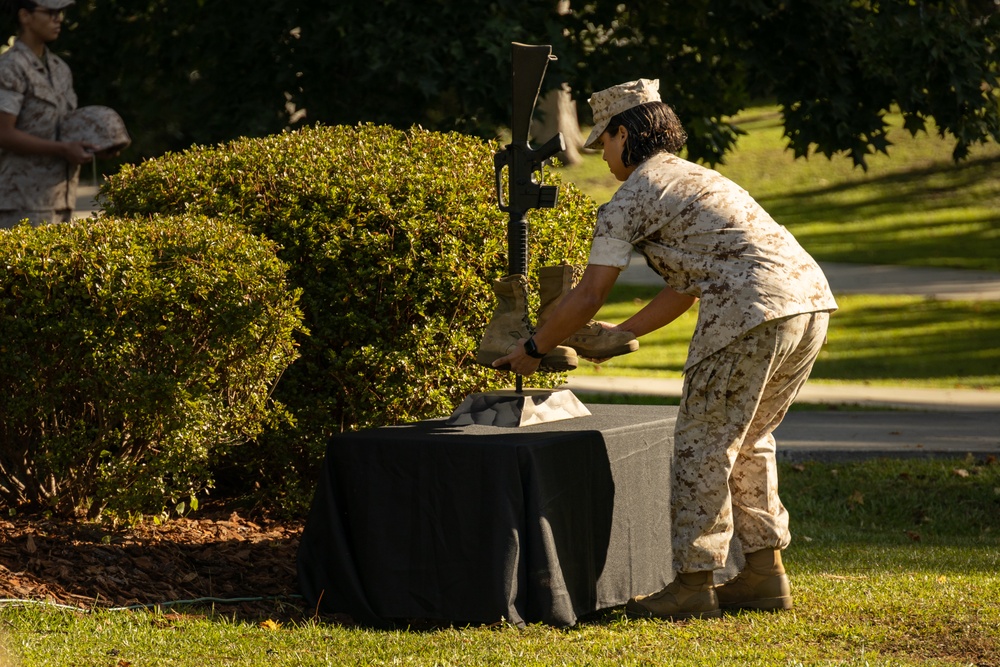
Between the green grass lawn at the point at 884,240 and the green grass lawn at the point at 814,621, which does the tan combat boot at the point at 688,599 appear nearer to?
the green grass lawn at the point at 814,621

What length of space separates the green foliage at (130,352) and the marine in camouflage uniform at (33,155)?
1.79 metres

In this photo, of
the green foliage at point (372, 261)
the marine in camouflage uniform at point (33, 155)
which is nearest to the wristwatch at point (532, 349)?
the green foliage at point (372, 261)

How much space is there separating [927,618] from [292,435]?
10.1 ft

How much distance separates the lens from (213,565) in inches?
223

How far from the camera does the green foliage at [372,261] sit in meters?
6.10

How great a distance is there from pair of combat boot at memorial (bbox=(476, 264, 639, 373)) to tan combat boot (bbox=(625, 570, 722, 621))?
925 millimetres

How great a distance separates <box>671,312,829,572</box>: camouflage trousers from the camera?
4.79 meters

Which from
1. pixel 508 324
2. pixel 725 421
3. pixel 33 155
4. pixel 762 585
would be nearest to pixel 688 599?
pixel 762 585

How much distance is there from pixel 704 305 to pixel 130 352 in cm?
237

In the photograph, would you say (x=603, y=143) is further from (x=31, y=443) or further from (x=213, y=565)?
(x=31, y=443)

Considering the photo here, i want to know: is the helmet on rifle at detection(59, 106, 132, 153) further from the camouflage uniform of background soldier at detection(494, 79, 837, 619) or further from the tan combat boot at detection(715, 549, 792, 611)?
the tan combat boot at detection(715, 549, 792, 611)

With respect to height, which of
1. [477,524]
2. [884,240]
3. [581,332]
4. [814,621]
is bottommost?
[884,240]

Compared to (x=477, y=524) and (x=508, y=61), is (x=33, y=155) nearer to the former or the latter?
(x=508, y=61)

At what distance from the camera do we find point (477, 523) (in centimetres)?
484
